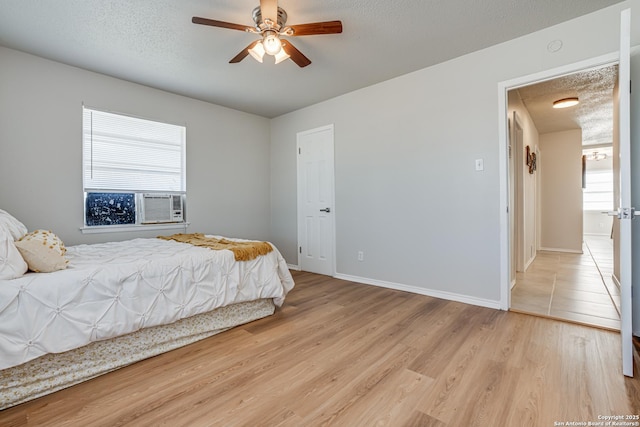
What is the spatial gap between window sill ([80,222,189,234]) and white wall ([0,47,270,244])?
0.05m

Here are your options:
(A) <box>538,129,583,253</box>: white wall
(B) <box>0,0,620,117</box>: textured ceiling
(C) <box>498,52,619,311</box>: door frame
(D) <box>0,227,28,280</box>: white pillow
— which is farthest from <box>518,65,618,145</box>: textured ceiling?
(D) <box>0,227,28,280</box>: white pillow

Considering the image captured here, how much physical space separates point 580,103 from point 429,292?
3538 mm

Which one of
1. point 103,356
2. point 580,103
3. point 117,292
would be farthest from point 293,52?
point 580,103

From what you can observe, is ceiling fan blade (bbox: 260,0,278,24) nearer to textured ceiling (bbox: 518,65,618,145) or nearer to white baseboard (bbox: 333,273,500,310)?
textured ceiling (bbox: 518,65,618,145)

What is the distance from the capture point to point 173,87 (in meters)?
3.69

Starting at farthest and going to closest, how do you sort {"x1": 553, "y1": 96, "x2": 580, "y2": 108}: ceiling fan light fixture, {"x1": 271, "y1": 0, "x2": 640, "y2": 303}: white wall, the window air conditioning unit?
{"x1": 553, "y1": 96, "x2": 580, "y2": 108}: ceiling fan light fixture, the window air conditioning unit, {"x1": 271, "y1": 0, "x2": 640, "y2": 303}: white wall

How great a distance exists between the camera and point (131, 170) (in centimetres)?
358

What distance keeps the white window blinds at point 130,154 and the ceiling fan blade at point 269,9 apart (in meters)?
2.43

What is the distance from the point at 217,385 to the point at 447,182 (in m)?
2.76

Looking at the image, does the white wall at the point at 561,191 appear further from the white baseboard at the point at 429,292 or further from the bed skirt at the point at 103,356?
the bed skirt at the point at 103,356

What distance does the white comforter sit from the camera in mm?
1561

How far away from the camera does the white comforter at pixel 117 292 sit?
1.56 meters

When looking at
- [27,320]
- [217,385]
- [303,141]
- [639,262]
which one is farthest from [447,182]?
[27,320]

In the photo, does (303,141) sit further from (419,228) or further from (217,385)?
(217,385)
